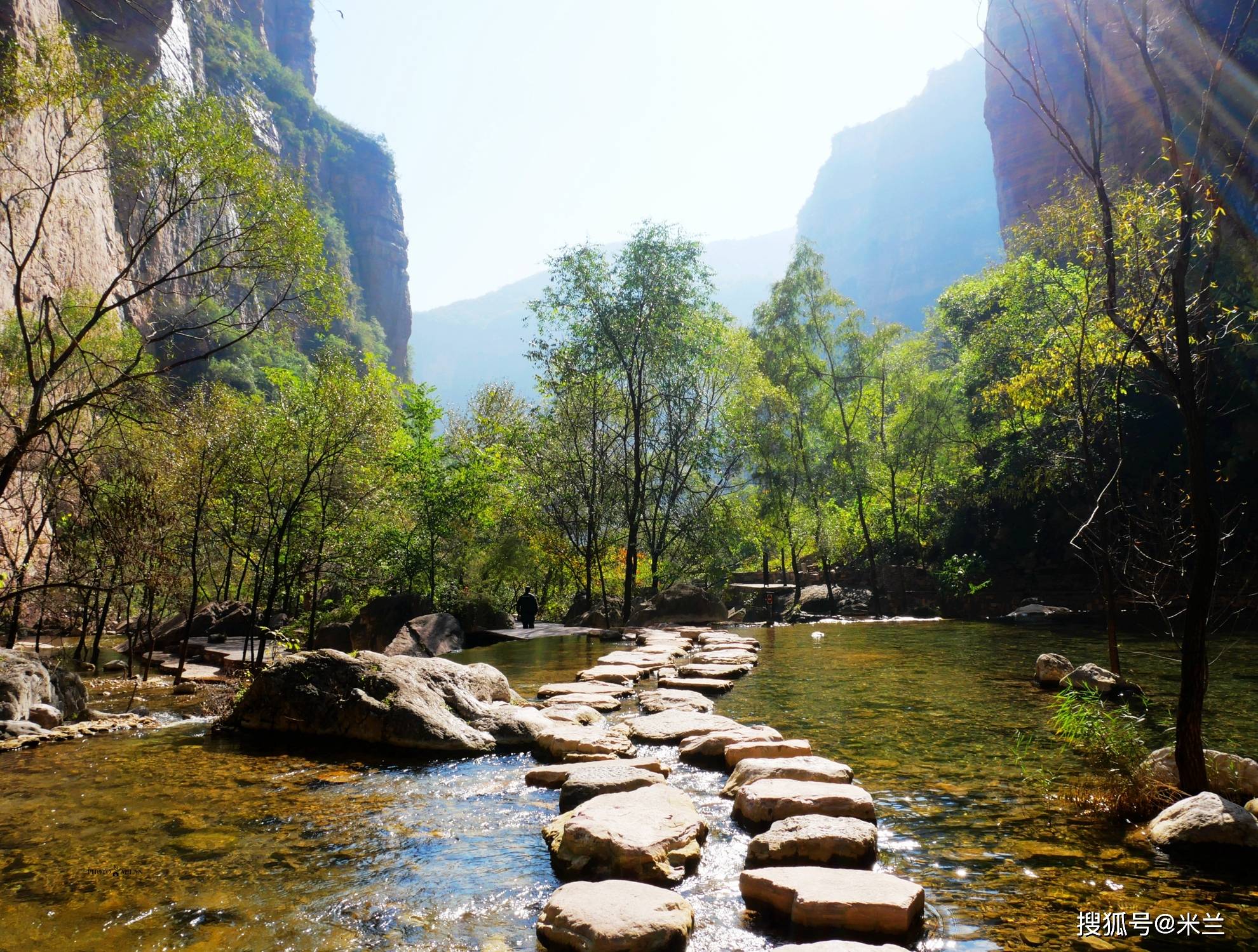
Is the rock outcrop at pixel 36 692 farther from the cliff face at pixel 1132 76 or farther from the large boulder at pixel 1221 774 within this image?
the cliff face at pixel 1132 76

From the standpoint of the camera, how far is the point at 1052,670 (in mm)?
9953

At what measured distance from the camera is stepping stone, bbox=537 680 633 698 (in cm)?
987

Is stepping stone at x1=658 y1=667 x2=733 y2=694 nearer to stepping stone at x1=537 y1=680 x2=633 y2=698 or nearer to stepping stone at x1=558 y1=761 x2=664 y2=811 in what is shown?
stepping stone at x1=537 y1=680 x2=633 y2=698

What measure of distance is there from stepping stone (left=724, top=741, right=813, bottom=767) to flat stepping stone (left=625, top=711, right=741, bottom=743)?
2.30 ft

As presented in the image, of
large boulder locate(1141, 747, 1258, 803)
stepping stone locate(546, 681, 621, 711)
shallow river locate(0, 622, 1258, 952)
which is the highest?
large boulder locate(1141, 747, 1258, 803)

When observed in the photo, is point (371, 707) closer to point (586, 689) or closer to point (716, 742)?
point (586, 689)

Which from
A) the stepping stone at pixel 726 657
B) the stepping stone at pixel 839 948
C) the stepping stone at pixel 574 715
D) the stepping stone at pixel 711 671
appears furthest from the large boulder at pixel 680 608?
the stepping stone at pixel 839 948

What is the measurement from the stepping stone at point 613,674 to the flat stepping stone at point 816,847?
659 centimetres

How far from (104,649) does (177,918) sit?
24.3 meters

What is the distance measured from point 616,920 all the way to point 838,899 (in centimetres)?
107

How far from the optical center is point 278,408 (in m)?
20.0

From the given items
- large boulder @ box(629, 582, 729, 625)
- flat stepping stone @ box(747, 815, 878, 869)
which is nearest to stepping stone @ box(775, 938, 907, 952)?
flat stepping stone @ box(747, 815, 878, 869)

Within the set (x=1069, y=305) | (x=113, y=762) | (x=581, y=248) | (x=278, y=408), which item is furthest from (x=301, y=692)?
(x=1069, y=305)

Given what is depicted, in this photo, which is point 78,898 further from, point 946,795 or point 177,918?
point 946,795
